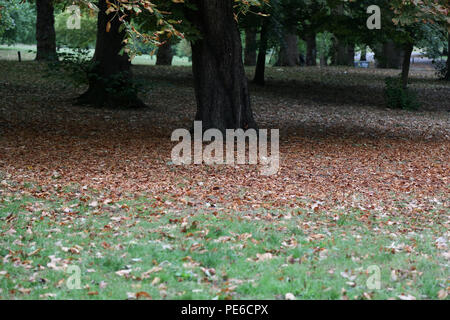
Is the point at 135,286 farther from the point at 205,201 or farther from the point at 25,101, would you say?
the point at 25,101

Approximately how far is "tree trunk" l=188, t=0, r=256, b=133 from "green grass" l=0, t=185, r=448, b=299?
18.3 feet

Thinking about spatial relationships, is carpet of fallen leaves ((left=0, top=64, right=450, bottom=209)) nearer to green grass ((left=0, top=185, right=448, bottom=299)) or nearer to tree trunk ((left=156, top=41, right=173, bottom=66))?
green grass ((left=0, top=185, right=448, bottom=299))

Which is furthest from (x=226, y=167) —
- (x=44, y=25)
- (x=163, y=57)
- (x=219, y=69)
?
(x=163, y=57)

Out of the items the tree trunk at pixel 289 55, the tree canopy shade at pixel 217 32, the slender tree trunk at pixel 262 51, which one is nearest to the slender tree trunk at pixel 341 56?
the tree trunk at pixel 289 55

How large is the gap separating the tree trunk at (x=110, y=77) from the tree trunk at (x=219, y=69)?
4.51 metres

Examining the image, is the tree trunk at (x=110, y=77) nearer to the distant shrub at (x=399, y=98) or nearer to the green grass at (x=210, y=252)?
the distant shrub at (x=399, y=98)

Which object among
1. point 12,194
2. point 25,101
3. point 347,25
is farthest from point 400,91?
point 12,194

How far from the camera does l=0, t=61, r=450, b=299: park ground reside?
5.20 meters

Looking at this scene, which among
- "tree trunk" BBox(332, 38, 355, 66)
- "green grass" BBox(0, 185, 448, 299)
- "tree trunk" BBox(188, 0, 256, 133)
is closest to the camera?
"green grass" BBox(0, 185, 448, 299)

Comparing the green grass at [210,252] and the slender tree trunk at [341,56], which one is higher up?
the slender tree trunk at [341,56]

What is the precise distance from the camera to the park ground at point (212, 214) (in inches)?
205

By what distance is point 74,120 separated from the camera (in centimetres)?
1523

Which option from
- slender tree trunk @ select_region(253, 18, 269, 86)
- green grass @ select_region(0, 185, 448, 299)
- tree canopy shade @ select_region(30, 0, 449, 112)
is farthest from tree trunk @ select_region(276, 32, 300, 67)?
green grass @ select_region(0, 185, 448, 299)

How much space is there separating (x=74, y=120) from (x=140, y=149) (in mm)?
3946
